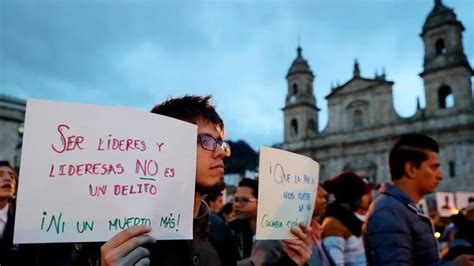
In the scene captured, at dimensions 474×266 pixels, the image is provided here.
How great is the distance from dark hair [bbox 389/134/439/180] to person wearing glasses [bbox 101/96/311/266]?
93cm

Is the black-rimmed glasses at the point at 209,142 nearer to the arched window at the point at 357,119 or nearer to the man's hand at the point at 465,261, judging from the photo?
the man's hand at the point at 465,261

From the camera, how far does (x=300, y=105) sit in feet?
106

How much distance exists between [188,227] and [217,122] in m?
0.57

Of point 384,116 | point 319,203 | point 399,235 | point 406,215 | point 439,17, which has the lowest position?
point 399,235

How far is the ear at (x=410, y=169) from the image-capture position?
2.40 metres

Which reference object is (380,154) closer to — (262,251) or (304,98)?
(304,98)

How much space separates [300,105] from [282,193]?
1221 inches

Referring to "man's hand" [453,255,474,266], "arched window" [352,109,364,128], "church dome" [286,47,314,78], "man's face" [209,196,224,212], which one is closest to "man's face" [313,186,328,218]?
"man's hand" [453,255,474,266]

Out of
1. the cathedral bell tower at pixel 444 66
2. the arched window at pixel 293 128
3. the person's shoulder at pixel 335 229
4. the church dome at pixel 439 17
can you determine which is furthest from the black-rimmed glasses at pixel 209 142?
the arched window at pixel 293 128

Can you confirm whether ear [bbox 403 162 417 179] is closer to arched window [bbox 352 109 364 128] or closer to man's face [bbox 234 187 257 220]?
man's face [bbox 234 187 257 220]

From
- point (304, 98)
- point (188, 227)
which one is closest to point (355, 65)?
point (304, 98)

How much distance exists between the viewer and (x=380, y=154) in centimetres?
2775

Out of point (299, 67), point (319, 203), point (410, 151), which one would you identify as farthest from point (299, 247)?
point (299, 67)

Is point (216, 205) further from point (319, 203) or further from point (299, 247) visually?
point (299, 247)
